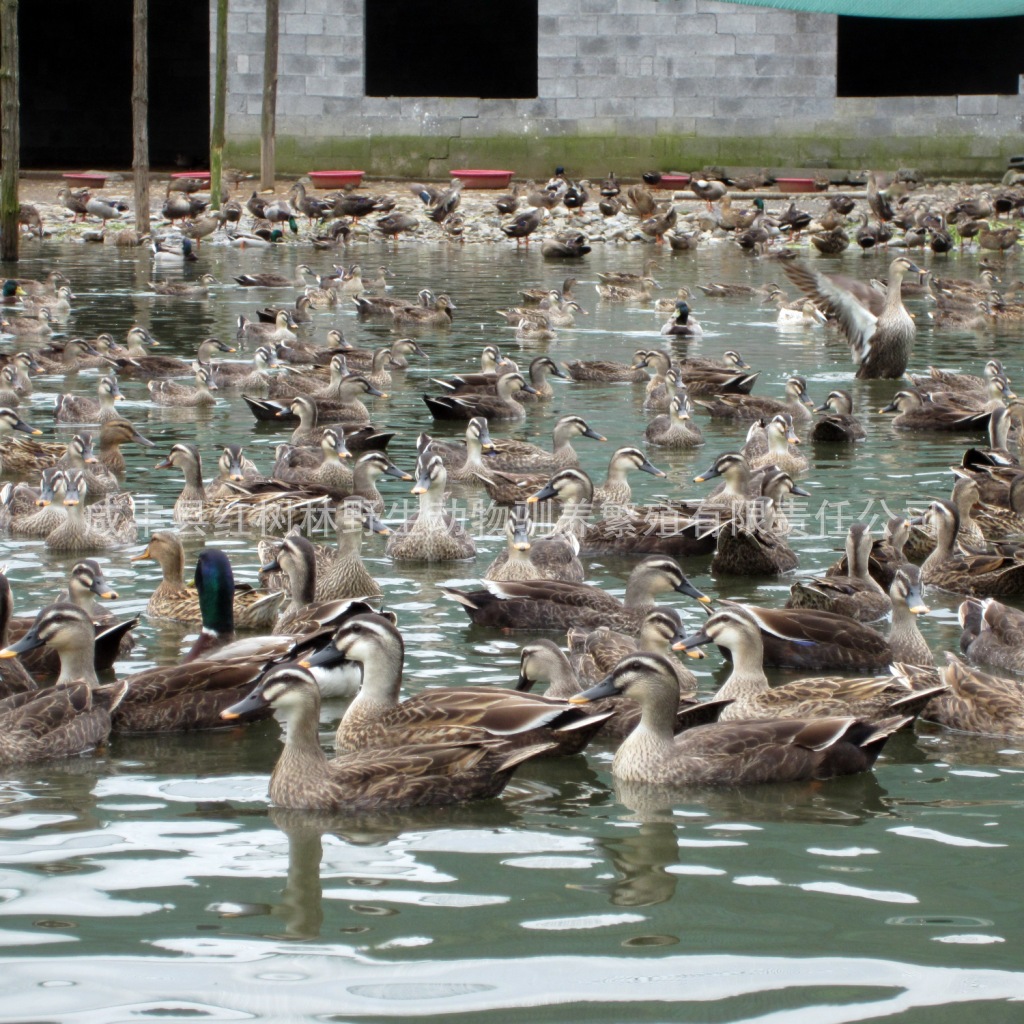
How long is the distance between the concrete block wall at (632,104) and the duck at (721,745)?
103 ft

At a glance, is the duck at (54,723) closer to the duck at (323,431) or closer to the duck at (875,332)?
the duck at (323,431)

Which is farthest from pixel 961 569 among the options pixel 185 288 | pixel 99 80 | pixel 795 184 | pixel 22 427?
pixel 99 80

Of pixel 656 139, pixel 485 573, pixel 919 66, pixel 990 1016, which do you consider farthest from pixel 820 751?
pixel 919 66

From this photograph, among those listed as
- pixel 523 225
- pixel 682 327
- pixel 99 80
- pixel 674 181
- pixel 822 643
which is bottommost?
pixel 822 643

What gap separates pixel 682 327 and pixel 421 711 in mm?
14692

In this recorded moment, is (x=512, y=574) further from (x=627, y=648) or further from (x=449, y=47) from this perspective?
(x=449, y=47)

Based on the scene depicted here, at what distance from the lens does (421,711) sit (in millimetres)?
7230

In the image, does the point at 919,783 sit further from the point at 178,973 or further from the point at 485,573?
the point at 485,573

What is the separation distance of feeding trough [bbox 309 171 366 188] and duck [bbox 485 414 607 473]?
25.0m

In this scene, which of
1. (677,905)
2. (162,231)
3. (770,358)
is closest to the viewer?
(677,905)

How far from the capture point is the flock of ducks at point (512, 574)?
7.06 m

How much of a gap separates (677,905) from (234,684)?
9.20ft

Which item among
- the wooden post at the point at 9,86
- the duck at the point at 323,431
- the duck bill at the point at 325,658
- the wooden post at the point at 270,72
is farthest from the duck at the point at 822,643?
the wooden post at the point at 270,72

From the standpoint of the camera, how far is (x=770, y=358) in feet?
65.5
